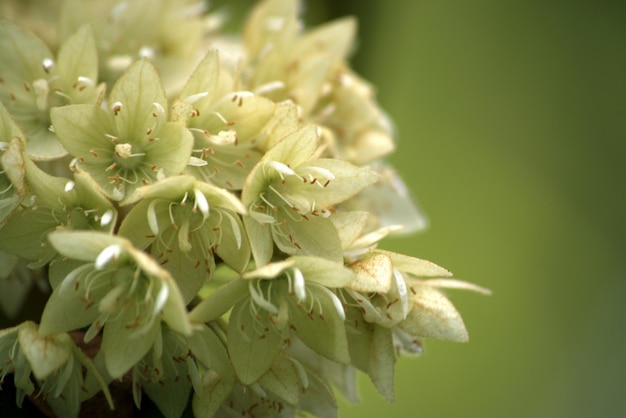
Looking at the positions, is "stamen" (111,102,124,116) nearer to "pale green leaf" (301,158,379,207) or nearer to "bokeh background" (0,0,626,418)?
"pale green leaf" (301,158,379,207)

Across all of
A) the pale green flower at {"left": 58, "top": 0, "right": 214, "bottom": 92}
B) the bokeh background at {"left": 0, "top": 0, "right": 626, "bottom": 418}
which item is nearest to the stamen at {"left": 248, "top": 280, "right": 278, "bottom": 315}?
the pale green flower at {"left": 58, "top": 0, "right": 214, "bottom": 92}

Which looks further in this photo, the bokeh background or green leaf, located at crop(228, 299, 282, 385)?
the bokeh background

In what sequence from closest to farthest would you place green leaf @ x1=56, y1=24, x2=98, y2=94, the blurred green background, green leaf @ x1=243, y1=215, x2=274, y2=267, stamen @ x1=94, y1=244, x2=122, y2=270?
stamen @ x1=94, y1=244, x2=122, y2=270 → green leaf @ x1=243, y1=215, x2=274, y2=267 → green leaf @ x1=56, y1=24, x2=98, y2=94 → the blurred green background

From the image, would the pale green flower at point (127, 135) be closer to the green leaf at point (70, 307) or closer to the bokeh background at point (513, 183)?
the green leaf at point (70, 307)

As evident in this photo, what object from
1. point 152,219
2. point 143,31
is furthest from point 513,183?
point 152,219

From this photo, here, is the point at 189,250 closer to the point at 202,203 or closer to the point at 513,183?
the point at 202,203

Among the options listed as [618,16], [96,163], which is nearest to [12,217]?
[96,163]

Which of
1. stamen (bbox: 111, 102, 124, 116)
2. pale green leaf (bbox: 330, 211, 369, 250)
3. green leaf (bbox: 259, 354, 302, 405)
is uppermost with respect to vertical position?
stamen (bbox: 111, 102, 124, 116)
